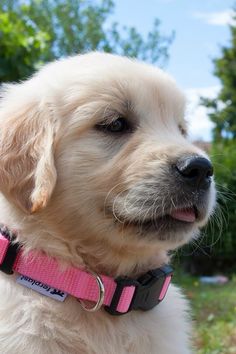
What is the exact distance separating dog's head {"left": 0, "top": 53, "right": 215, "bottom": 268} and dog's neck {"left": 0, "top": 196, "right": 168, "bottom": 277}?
2 cm

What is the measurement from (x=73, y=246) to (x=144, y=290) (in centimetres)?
36

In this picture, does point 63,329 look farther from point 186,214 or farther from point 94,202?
point 186,214

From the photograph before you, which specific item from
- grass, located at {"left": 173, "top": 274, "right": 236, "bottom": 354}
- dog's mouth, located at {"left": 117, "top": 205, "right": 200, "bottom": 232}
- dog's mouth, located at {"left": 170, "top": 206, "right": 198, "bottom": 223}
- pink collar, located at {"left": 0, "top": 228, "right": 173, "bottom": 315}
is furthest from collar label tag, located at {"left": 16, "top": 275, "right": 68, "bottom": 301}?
grass, located at {"left": 173, "top": 274, "right": 236, "bottom": 354}

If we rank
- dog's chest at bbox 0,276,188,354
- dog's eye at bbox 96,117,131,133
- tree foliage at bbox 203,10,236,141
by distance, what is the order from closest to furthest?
1. dog's chest at bbox 0,276,188,354
2. dog's eye at bbox 96,117,131,133
3. tree foliage at bbox 203,10,236,141

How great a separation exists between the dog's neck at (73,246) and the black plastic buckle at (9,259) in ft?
0.13

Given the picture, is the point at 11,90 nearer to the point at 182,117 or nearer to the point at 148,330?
the point at 182,117

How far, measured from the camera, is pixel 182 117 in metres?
2.87

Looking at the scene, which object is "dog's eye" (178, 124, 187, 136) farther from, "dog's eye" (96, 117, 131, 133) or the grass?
the grass

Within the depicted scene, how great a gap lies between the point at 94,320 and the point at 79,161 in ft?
2.26

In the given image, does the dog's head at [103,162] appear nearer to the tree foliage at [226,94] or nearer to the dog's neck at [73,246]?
the dog's neck at [73,246]

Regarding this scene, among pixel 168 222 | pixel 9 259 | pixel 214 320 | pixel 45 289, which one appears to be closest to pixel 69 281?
pixel 45 289

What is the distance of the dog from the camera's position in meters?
2.22

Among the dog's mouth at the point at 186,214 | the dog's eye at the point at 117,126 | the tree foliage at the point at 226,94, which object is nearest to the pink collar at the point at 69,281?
the dog's mouth at the point at 186,214

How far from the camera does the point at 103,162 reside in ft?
7.91
